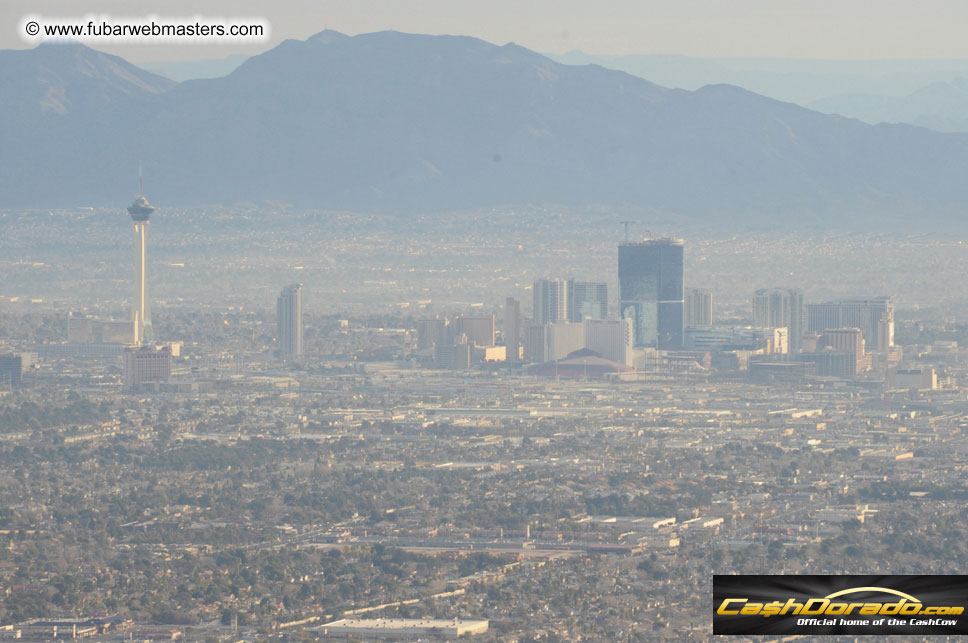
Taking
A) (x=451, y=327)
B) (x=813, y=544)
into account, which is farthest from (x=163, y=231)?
(x=813, y=544)

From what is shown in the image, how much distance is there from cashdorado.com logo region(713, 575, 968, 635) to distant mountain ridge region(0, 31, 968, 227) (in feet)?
398

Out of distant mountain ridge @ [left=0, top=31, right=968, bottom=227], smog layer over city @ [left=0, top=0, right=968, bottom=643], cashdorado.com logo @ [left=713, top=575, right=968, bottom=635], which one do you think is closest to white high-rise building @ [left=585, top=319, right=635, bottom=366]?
smog layer over city @ [left=0, top=0, right=968, bottom=643]

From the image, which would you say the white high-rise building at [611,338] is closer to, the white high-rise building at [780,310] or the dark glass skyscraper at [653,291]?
the dark glass skyscraper at [653,291]

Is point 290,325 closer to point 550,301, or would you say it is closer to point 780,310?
point 550,301

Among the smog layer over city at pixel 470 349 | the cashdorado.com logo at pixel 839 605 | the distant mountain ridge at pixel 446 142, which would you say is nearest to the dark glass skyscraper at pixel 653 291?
the smog layer over city at pixel 470 349

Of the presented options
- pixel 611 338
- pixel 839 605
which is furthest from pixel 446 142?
pixel 839 605

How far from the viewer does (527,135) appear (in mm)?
156125

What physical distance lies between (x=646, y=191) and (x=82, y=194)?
98.4 ft

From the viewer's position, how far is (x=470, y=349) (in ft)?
275

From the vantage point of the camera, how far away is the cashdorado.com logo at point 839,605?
17.5m

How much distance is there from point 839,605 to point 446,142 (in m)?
137

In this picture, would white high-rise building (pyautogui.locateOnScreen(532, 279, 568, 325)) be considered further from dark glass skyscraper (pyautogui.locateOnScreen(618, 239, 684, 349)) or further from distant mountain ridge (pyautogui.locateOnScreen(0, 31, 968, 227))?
distant mountain ridge (pyautogui.locateOnScreen(0, 31, 968, 227))

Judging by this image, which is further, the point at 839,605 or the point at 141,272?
the point at 141,272

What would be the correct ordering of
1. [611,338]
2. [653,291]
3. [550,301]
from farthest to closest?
1. [550,301]
2. [653,291]
3. [611,338]
